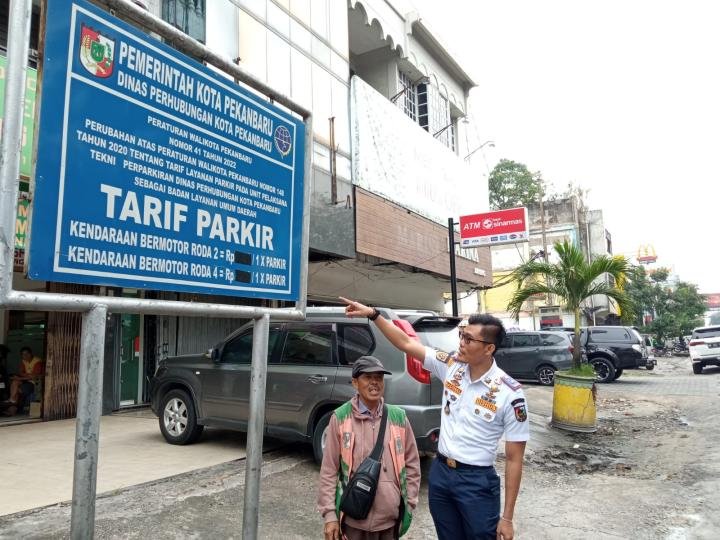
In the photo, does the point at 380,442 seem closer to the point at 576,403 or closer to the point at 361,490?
the point at 361,490

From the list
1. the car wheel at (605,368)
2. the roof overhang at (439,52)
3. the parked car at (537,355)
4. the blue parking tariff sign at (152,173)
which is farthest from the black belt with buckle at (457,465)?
the roof overhang at (439,52)

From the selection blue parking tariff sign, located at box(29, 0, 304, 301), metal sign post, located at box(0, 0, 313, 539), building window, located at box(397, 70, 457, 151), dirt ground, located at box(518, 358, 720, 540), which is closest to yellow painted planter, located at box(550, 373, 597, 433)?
dirt ground, located at box(518, 358, 720, 540)

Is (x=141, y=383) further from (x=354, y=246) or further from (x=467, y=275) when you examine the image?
(x=467, y=275)

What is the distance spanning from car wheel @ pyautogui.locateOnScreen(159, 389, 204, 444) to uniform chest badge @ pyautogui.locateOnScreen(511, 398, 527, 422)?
5212mm

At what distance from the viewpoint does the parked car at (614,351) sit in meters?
16.4

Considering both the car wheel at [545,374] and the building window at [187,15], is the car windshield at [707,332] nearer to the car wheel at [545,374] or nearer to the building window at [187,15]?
the car wheel at [545,374]

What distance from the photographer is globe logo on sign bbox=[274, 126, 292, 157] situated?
105 inches

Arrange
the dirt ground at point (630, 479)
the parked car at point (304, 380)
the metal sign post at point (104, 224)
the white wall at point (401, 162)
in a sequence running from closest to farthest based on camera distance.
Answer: the metal sign post at point (104, 224)
the dirt ground at point (630, 479)
the parked car at point (304, 380)
the white wall at point (401, 162)

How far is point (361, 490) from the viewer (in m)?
2.55

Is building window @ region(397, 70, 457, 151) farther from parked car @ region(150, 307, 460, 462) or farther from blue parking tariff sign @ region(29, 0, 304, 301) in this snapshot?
blue parking tariff sign @ region(29, 0, 304, 301)

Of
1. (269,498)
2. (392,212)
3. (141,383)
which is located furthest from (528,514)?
(392,212)

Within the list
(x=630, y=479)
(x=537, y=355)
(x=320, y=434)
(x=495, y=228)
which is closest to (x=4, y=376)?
(x=320, y=434)

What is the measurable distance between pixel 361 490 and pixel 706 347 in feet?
68.9

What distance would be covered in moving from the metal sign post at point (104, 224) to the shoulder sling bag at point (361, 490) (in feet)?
1.45
